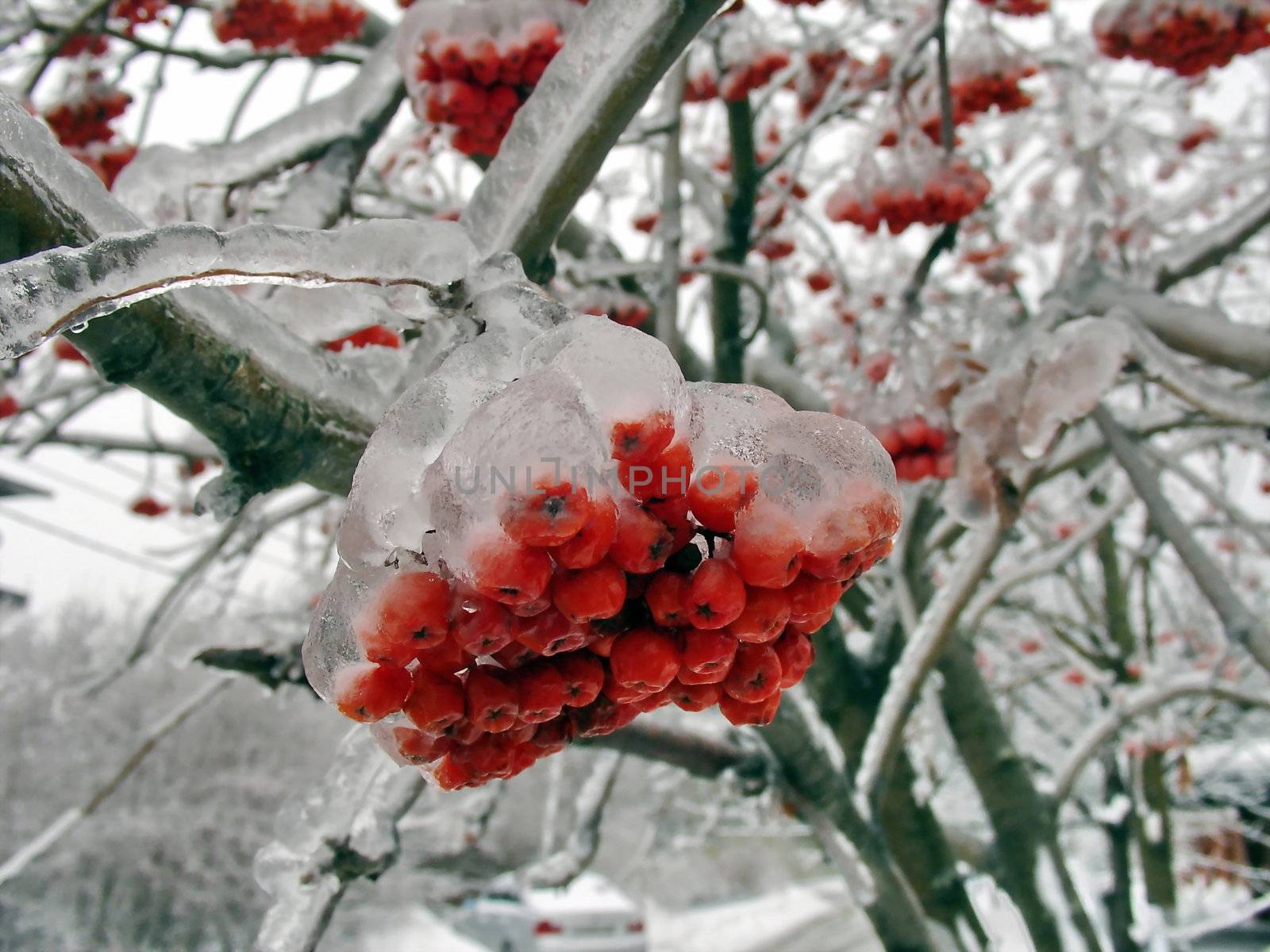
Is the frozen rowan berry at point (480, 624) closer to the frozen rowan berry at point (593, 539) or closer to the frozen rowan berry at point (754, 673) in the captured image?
the frozen rowan berry at point (593, 539)

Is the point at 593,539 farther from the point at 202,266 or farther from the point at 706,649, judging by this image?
the point at 202,266

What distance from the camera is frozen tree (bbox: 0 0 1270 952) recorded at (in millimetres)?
713

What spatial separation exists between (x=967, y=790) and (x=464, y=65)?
1038 centimetres

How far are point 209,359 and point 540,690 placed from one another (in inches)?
21.0

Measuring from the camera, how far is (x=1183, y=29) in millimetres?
2496

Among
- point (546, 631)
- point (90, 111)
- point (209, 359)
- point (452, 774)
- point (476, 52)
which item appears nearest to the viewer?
point (546, 631)

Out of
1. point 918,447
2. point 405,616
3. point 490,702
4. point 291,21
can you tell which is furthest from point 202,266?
point 291,21

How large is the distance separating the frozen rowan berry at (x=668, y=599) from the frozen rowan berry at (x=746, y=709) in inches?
6.3

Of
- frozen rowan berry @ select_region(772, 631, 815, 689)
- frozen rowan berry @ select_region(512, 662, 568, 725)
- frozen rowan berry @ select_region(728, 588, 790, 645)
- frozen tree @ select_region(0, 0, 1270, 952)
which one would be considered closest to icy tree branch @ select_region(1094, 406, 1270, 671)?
frozen tree @ select_region(0, 0, 1270, 952)

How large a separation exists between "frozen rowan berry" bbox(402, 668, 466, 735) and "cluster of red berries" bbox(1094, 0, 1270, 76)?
8.85 ft

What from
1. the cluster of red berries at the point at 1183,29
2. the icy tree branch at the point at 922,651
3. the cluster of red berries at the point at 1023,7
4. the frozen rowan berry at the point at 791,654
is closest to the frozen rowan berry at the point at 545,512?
the frozen rowan berry at the point at 791,654

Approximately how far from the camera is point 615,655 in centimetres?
79

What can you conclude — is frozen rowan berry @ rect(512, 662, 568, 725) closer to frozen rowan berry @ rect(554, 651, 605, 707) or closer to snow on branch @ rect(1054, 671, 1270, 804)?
frozen rowan berry @ rect(554, 651, 605, 707)

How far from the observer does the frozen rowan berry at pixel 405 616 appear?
2.30 ft
